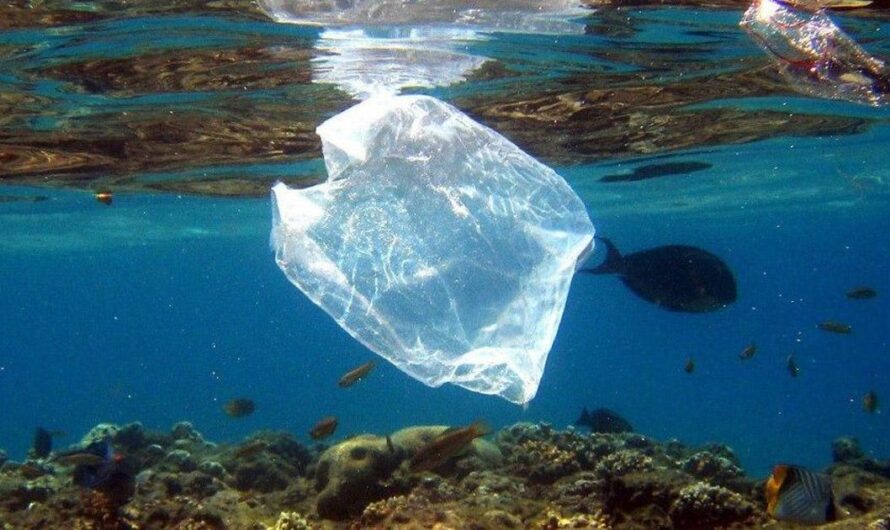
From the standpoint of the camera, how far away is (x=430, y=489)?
9367 mm

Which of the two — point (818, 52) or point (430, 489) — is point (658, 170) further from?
point (818, 52)

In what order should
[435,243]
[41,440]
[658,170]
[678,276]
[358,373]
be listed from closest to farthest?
[435,243] < [358,373] < [678,276] < [41,440] < [658,170]

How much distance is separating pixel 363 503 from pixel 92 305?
341ft

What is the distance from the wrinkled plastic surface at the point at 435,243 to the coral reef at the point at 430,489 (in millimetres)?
2246

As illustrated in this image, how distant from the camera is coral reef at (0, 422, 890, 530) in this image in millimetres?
7165

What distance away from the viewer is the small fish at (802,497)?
16.8ft

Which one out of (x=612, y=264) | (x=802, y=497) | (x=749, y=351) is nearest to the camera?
(x=802, y=497)

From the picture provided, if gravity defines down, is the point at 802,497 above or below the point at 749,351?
above

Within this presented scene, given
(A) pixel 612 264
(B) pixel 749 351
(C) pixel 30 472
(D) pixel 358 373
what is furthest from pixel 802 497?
(C) pixel 30 472

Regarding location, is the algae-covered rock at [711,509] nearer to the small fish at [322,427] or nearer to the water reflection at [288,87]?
the small fish at [322,427]

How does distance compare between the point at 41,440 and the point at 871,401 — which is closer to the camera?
the point at 41,440

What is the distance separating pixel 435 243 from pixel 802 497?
324cm

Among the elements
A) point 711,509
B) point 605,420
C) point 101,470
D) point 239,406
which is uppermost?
point 711,509

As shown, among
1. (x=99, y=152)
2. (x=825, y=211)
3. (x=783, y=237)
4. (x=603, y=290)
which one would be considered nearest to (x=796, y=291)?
(x=603, y=290)
